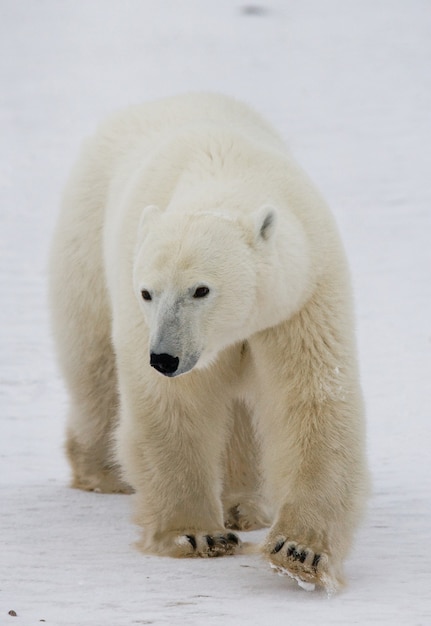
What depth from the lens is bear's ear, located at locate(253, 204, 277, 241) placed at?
4.07m

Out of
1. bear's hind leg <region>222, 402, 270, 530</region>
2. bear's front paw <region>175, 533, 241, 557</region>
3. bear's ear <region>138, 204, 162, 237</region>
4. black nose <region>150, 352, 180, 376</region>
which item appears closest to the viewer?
black nose <region>150, 352, 180, 376</region>

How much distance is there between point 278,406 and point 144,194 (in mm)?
939

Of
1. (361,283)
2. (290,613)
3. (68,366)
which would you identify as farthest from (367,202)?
(290,613)

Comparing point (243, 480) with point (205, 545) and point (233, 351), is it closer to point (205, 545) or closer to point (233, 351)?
point (205, 545)

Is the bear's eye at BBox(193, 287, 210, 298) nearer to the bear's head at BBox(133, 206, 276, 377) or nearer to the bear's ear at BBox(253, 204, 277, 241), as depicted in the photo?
the bear's head at BBox(133, 206, 276, 377)

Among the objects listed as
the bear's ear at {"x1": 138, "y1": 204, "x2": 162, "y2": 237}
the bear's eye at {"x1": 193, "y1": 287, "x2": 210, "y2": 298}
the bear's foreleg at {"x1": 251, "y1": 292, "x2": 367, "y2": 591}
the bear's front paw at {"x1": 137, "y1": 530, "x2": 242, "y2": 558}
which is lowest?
the bear's front paw at {"x1": 137, "y1": 530, "x2": 242, "y2": 558}

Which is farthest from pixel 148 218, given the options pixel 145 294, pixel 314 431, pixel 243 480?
pixel 243 480

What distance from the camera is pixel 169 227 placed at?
409 centimetres

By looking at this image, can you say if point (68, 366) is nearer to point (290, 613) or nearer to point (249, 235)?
point (249, 235)

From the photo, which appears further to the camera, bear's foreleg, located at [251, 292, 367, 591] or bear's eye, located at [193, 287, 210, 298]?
bear's foreleg, located at [251, 292, 367, 591]

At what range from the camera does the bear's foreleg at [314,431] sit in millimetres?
4258

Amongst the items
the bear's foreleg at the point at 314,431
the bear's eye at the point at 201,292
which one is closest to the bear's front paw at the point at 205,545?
the bear's foreleg at the point at 314,431

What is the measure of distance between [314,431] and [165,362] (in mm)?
693

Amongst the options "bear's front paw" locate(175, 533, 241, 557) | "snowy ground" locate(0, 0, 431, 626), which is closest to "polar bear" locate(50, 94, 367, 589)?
"bear's front paw" locate(175, 533, 241, 557)
